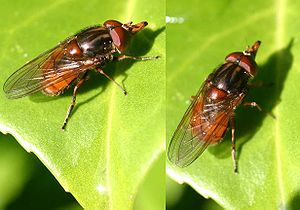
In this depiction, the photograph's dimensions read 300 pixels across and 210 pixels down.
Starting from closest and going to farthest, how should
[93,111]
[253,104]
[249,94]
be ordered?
[93,111], [253,104], [249,94]

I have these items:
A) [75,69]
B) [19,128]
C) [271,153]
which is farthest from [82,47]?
[271,153]

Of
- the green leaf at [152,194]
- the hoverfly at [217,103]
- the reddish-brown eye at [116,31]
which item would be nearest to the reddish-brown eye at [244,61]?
the hoverfly at [217,103]

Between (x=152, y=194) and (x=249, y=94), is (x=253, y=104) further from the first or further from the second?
(x=152, y=194)

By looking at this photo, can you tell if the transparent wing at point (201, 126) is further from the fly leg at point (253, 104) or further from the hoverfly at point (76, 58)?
the hoverfly at point (76, 58)

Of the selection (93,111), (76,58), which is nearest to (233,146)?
(93,111)

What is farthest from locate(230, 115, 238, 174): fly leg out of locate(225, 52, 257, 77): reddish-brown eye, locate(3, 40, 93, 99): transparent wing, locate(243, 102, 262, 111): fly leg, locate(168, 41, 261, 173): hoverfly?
locate(3, 40, 93, 99): transparent wing

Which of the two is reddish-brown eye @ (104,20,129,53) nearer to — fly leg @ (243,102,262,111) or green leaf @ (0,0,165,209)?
green leaf @ (0,0,165,209)
